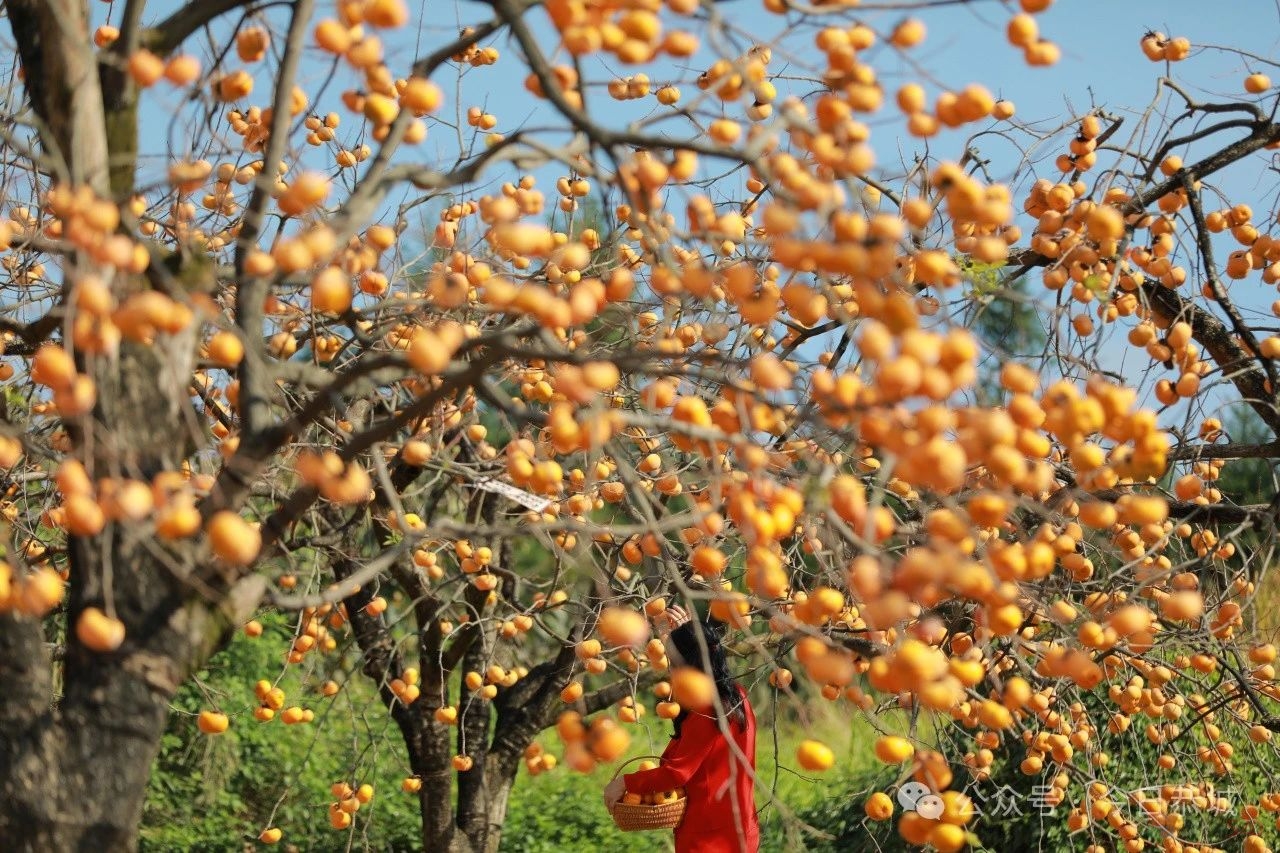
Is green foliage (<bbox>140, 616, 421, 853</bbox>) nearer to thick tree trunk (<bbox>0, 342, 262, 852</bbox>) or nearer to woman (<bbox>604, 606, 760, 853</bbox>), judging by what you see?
woman (<bbox>604, 606, 760, 853</bbox>)

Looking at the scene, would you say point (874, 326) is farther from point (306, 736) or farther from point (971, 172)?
point (306, 736)

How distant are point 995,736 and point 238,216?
9.05 ft

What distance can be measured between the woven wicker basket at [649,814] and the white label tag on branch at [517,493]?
998 millimetres

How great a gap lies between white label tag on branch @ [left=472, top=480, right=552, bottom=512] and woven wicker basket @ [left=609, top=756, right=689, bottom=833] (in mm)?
998

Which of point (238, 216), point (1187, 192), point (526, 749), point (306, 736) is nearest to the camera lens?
point (1187, 192)

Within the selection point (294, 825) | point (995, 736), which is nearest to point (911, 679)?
point (995, 736)

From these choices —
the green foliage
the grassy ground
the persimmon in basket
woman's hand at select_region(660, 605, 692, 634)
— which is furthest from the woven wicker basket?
the green foliage

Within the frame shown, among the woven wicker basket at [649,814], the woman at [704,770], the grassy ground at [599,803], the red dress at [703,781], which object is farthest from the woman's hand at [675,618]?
the grassy ground at [599,803]

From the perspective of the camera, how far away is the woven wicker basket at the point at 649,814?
3906 millimetres

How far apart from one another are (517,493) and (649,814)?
46.4 inches

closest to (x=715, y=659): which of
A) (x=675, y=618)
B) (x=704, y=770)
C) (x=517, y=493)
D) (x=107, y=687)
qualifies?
(x=675, y=618)

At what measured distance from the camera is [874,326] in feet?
6.16

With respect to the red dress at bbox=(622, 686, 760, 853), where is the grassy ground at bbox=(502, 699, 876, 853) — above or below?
above

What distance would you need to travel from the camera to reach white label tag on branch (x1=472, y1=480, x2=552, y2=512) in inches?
119
